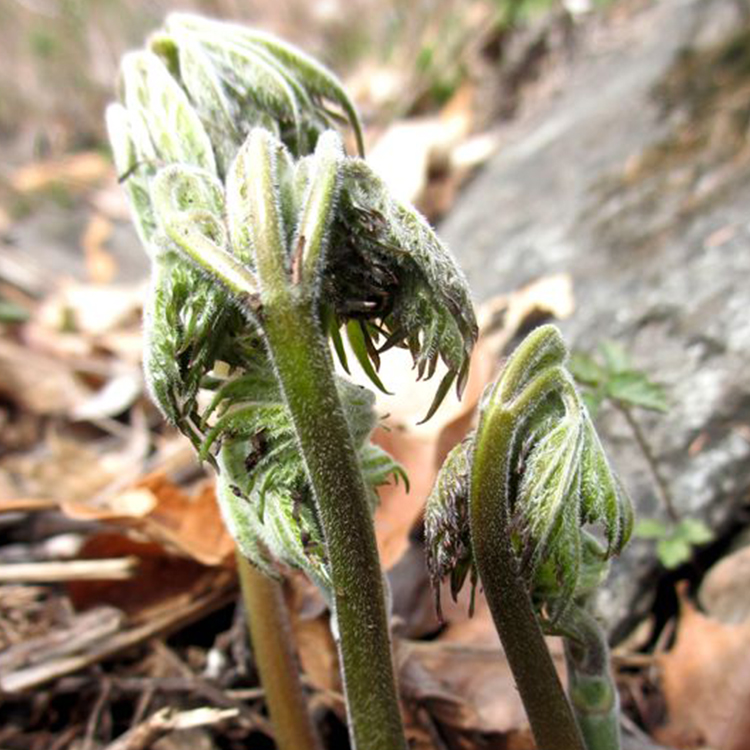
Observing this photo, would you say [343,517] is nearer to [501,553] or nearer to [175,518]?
[501,553]

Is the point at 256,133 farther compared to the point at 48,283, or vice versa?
the point at 48,283

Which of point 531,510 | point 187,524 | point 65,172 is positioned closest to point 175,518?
point 187,524

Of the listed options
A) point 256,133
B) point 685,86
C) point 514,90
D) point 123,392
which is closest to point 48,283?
point 123,392

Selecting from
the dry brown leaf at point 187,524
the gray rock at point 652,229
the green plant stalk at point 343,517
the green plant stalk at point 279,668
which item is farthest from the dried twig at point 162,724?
the gray rock at point 652,229

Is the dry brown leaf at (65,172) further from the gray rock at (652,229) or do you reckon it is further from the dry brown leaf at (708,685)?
the dry brown leaf at (708,685)

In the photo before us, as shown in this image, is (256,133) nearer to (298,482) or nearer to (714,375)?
(298,482)

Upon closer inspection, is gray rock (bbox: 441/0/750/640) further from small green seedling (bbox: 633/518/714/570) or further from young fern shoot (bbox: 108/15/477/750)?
young fern shoot (bbox: 108/15/477/750)
